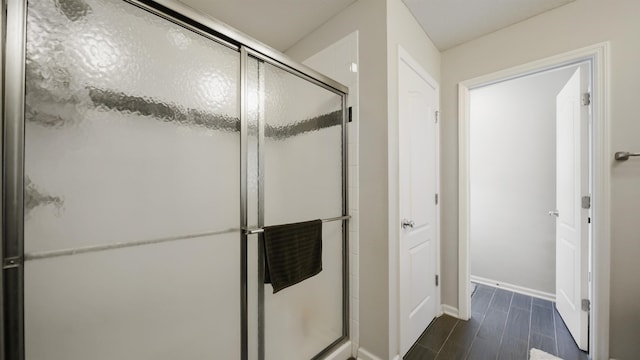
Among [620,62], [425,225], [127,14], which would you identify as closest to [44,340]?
[127,14]

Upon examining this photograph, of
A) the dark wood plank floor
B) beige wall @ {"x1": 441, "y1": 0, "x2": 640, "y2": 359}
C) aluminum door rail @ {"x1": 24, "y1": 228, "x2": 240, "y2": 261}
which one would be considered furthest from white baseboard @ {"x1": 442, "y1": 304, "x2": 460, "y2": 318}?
aluminum door rail @ {"x1": 24, "y1": 228, "x2": 240, "y2": 261}

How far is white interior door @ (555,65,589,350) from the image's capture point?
168 cm

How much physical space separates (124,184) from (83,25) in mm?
526

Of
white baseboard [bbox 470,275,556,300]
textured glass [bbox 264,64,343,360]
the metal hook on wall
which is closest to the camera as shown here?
textured glass [bbox 264,64,343,360]

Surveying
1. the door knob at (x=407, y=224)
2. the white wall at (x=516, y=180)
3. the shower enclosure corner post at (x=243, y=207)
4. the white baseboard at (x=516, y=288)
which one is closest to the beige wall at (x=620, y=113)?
the white wall at (x=516, y=180)

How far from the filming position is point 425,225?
6.53ft

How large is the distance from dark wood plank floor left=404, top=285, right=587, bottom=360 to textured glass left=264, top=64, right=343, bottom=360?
0.77 meters

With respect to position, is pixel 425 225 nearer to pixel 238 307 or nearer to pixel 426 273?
pixel 426 273

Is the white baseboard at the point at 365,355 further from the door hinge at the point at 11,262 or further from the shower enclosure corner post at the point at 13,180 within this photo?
the door hinge at the point at 11,262

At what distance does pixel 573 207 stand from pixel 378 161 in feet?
5.39

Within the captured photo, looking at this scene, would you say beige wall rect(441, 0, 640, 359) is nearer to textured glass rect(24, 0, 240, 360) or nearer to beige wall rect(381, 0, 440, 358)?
beige wall rect(381, 0, 440, 358)

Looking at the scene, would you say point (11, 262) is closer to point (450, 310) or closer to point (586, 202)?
point (450, 310)

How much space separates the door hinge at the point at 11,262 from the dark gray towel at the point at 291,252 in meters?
0.79

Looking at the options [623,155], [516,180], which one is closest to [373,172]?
[623,155]
